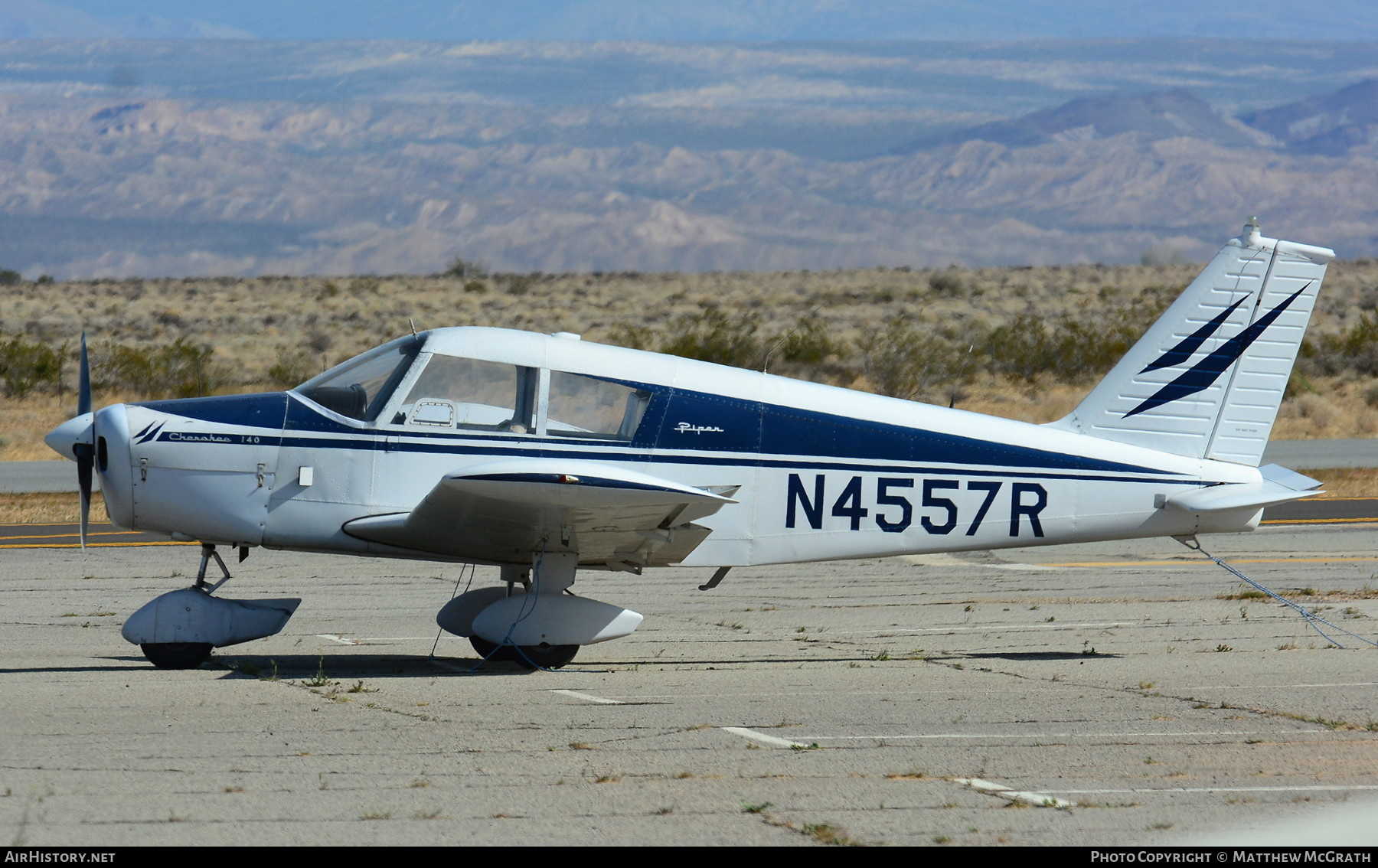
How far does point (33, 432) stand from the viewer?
26.9 m

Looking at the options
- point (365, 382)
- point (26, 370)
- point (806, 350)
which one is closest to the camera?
point (365, 382)

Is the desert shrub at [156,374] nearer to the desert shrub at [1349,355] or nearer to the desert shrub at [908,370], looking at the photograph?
the desert shrub at [908,370]

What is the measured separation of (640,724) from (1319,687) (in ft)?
15.7

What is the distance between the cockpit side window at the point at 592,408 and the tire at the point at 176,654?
2.90 meters

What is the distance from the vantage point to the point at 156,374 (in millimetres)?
32719

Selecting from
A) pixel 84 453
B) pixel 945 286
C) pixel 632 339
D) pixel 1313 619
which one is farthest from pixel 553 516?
pixel 945 286

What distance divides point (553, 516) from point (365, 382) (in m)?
1.71

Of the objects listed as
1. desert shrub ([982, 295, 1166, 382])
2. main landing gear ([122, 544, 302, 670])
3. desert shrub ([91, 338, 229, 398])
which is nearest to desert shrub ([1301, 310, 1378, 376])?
desert shrub ([982, 295, 1166, 382])

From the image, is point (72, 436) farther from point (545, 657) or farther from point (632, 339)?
point (632, 339)

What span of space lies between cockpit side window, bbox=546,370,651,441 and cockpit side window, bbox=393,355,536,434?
17 cm

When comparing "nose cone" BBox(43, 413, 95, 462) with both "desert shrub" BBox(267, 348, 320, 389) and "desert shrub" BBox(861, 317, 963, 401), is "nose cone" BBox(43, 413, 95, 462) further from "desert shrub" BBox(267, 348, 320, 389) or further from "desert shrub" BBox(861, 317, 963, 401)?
"desert shrub" BBox(861, 317, 963, 401)

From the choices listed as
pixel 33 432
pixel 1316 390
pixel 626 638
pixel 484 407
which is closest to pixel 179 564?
pixel 626 638
